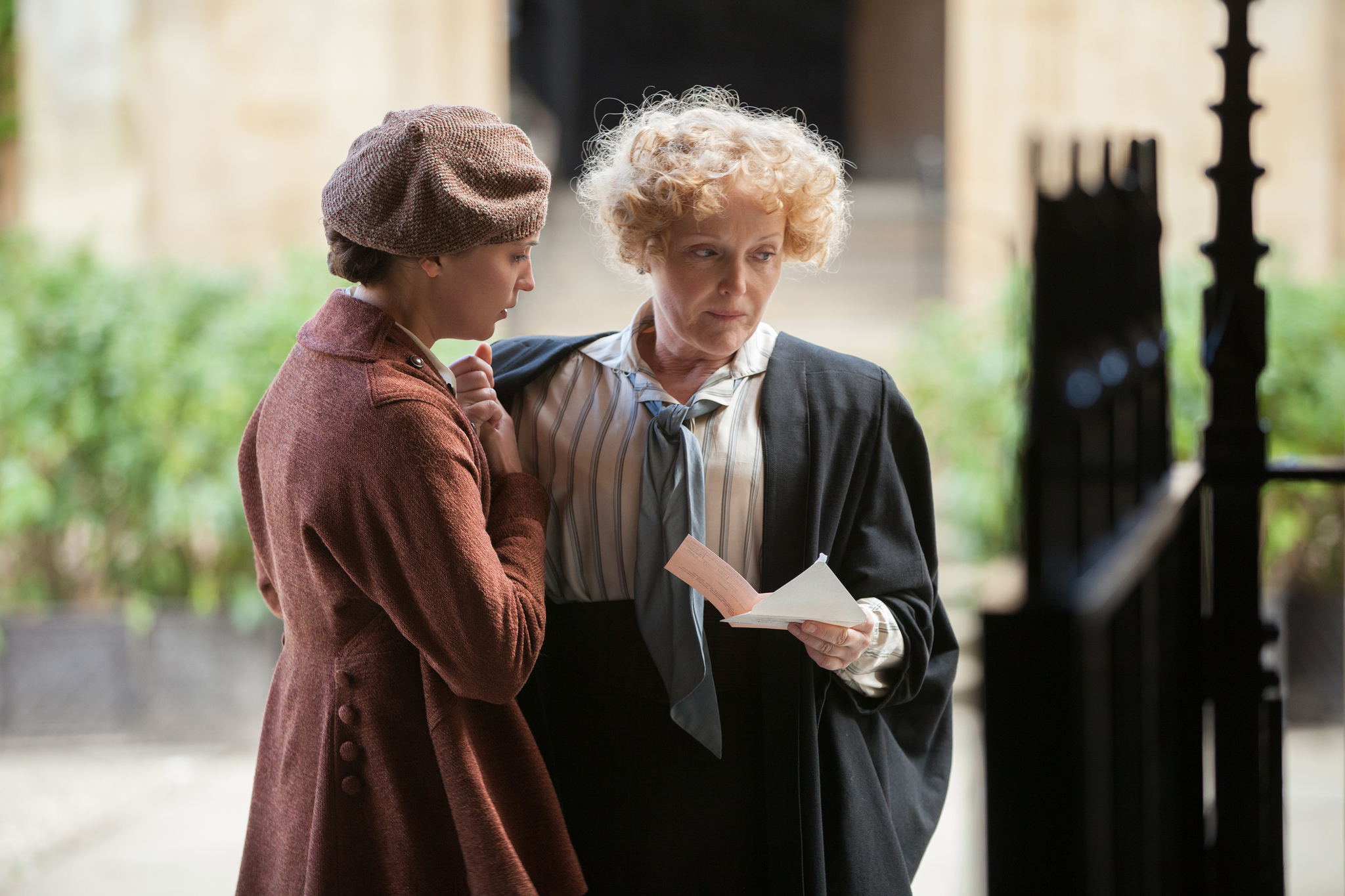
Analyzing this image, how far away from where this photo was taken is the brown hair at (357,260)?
1.53 metres

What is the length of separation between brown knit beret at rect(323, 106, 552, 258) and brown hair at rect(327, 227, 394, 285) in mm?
33

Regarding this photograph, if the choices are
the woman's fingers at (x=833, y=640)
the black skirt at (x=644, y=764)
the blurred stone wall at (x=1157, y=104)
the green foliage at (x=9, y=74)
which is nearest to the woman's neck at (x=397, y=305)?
the black skirt at (x=644, y=764)

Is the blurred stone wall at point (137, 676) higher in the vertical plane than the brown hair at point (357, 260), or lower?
lower

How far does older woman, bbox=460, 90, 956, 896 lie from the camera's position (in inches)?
64.8

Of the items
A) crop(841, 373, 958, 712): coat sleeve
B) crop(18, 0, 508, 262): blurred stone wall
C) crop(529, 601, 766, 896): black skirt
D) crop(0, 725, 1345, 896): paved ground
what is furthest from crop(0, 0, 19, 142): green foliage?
crop(841, 373, 958, 712): coat sleeve

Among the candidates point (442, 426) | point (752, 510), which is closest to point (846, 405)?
point (752, 510)

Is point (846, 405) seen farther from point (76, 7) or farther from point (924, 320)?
point (76, 7)

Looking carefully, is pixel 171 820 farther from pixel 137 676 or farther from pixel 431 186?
pixel 431 186

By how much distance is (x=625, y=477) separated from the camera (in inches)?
67.0

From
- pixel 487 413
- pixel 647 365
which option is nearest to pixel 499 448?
pixel 487 413

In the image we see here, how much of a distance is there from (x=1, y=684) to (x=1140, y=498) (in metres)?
5.02

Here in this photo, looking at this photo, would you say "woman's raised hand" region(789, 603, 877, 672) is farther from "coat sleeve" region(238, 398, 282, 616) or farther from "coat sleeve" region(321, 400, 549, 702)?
"coat sleeve" region(238, 398, 282, 616)

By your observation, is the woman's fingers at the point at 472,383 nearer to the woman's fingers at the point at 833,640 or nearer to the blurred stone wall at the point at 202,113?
the woman's fingers at the point at 833,640

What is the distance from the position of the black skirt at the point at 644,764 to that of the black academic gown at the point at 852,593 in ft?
0.08
